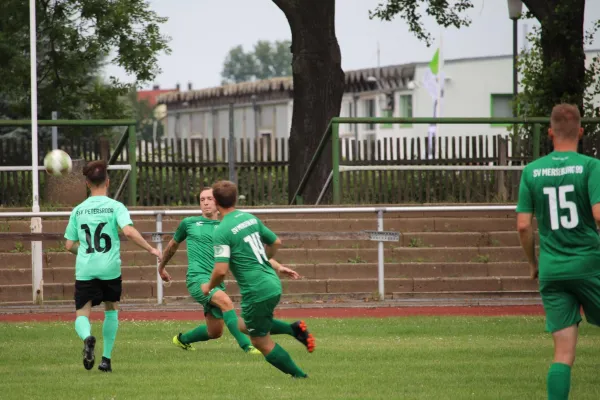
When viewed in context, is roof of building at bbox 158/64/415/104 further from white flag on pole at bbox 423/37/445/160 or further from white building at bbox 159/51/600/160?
white flag on pole at bbox 423/37/445/160

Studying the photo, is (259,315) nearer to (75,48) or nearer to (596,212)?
(596,212)

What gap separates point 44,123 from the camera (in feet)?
65.7

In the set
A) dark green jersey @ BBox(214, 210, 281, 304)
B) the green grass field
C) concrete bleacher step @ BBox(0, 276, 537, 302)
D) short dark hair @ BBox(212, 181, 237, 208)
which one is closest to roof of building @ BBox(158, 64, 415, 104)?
concrete bleacher step @ BBox(0, 276, 537, 302)

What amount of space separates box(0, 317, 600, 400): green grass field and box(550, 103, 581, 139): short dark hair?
2123mm

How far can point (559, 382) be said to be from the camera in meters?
7.33

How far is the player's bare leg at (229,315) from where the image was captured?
11.1m

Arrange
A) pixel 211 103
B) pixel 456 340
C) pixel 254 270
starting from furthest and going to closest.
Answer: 1. pixel 211 103
2. pixel 456 340
3. pixel 254 270

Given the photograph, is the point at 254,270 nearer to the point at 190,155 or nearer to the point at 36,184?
the point at 36,184

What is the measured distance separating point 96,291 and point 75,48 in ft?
59.4

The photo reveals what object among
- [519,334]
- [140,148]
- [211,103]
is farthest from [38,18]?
[211,103]

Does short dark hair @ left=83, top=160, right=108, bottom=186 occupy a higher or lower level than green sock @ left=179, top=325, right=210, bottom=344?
higher

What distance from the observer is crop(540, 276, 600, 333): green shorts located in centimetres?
741

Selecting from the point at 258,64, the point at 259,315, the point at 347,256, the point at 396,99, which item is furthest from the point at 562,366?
the point at 258,64

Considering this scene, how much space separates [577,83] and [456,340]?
40.1 ft
